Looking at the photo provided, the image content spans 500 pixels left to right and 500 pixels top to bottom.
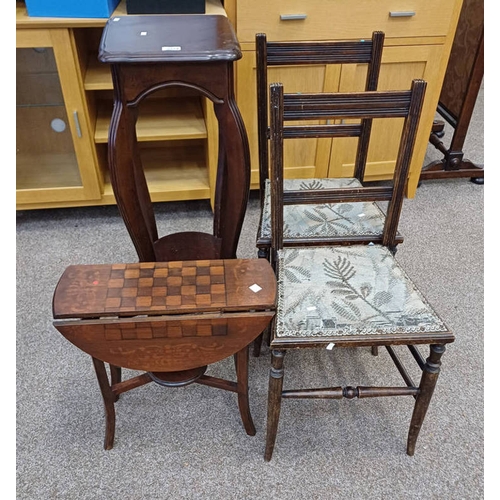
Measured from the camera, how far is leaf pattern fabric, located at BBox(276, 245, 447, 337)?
108 cm

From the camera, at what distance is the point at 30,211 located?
239cm

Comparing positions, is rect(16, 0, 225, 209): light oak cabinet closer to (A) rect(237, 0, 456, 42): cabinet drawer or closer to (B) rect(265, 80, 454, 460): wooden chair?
(A) rect(237, 0, 456, 42): cabinet drawer

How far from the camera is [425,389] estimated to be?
3.84 feet

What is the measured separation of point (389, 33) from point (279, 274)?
53.0 inches

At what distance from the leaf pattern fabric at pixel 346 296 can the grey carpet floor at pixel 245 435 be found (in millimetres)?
477

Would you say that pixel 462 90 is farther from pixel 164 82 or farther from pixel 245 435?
pixel 245 435

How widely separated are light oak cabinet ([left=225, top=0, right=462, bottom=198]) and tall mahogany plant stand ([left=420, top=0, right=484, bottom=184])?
40 cm

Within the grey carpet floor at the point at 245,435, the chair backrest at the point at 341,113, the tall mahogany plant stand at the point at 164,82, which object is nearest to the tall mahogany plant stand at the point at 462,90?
the grey carpet floor at the point at 245,435

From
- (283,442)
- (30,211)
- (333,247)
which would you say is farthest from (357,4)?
(30,211)

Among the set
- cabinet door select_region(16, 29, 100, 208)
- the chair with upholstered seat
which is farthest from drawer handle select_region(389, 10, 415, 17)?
cabinet door select_region(16, 29, 100, 208)

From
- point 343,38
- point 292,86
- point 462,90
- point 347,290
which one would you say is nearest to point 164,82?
point 347,290

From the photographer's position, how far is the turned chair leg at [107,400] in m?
1.18

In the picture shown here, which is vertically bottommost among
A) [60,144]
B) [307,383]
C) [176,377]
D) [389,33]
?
[307,383]

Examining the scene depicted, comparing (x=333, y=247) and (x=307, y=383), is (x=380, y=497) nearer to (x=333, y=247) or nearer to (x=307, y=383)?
(x=307, y=383)
